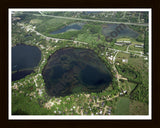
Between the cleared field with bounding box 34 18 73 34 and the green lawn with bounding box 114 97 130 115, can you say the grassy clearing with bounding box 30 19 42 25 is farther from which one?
the green lawn with bounding box 114 97 130 115

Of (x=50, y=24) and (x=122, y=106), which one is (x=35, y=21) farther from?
(x=122, y=106)

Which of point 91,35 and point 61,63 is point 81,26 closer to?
point 91,35

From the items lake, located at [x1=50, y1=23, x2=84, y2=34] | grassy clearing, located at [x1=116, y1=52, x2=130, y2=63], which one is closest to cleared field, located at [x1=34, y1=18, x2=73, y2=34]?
lake, located at [x1=50, y1=23, x2=84, y2=34]

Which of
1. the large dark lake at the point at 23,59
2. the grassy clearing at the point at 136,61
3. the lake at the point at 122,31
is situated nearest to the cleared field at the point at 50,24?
the large dark lake at the point at 23,59

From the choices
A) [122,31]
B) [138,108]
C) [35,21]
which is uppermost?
[35,21]

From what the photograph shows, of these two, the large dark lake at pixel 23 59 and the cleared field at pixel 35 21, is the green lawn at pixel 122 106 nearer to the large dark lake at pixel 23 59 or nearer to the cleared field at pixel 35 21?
the large dark lake at pixel 23 59

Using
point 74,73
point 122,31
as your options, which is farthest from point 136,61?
point 74,73

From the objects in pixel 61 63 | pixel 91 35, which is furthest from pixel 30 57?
pixel 91 35
